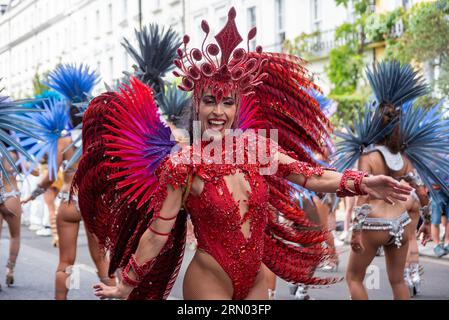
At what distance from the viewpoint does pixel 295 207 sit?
4.61 m

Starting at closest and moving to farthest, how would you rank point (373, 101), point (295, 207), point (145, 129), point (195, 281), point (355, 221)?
1. point (195, 281)
2. point (145, 129)
3. point (295, 207)
4. point (355, 221)
5. point (373, 101)

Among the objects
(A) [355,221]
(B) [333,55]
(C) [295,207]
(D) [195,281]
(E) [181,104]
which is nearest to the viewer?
(D) [195,281]

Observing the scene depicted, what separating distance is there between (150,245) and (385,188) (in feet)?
3.70

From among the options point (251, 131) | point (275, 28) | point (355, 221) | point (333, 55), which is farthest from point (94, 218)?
point (275, 28)

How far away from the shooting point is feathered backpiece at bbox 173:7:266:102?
4.05 m

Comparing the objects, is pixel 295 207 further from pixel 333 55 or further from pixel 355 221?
pixel 333 55

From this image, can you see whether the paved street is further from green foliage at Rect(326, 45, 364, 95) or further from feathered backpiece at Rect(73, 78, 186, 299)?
green foliage at Rect(326, 45, 364, 95)

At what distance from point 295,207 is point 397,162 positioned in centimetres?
220

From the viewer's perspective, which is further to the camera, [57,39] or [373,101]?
[57,39]

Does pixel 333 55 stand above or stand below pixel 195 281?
above

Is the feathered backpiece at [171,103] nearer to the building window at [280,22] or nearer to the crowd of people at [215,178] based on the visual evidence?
the crowd of people at [215,178]

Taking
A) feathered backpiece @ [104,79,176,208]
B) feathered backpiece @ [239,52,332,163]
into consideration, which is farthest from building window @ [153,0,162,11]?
feathered backpiece @ [104,79,176,208]

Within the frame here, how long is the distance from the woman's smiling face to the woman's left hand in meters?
0.72

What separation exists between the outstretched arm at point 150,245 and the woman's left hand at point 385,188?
2.90ft
